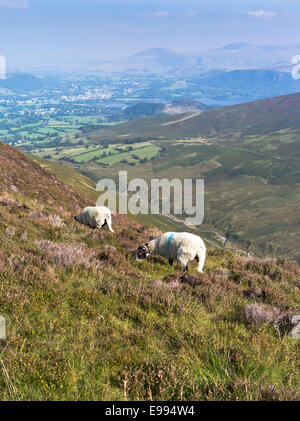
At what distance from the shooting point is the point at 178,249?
1070cm

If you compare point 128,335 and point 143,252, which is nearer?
point 128,335

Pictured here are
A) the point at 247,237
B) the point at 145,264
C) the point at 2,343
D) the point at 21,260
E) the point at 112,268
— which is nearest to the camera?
the point at 2,343

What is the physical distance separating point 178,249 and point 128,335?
633 cm

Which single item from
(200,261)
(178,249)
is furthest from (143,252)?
(200,261)

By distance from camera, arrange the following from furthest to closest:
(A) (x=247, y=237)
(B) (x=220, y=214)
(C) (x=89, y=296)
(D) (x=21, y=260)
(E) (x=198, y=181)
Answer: (E) (x=198, y=181), (B) (x=220, y=214), (A) (x=247, y=237), (D) (x=21, y=260), (C) (x=89, y=296)

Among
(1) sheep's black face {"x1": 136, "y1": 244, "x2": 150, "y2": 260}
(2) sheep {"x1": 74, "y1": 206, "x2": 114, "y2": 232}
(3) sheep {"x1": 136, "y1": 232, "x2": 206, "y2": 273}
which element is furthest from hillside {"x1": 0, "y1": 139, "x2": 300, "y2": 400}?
(2) sheep {"x1": 74, "y1": 206, "x2": 114, "y2": 232}

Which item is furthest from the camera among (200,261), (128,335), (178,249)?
(178,249)

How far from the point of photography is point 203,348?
4.10 m

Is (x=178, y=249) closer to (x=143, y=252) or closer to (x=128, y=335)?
(x=143, y=252)

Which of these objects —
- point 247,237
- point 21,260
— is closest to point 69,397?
point 21,260

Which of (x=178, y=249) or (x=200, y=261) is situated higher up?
(x=178, y=249)

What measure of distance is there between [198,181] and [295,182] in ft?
198

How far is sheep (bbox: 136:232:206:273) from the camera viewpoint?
10469 mm

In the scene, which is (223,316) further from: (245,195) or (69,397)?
(245,195)
